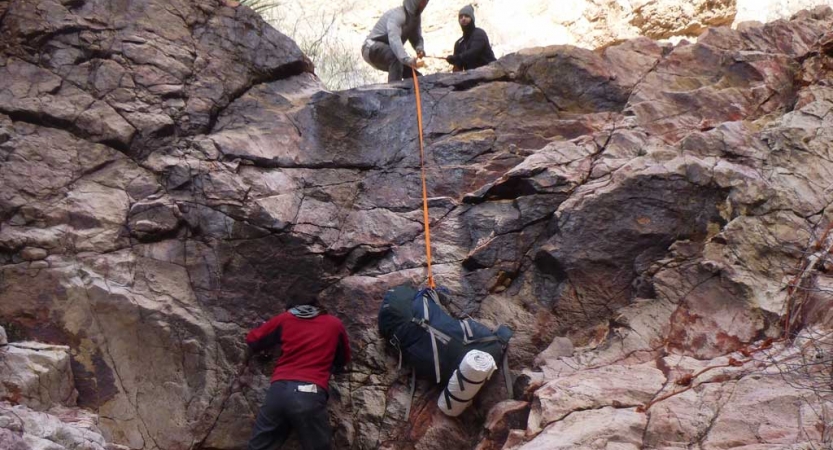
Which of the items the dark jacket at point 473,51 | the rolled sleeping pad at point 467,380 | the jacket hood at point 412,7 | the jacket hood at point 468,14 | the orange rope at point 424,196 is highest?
the jacket hood at point 412,7

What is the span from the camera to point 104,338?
696 cm

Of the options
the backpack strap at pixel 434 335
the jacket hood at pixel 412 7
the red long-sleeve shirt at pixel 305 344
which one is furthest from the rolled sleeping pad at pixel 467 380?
the jacket hood at pixel 412 7

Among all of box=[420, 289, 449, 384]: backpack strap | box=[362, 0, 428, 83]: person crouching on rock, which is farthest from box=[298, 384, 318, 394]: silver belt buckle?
box=[362, 0, 428, 83]: person crouching on rock

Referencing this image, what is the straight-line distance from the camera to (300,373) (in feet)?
21.7

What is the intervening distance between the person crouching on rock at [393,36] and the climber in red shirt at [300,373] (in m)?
3.22

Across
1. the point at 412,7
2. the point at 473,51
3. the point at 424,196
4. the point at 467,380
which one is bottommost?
the point at 467,380

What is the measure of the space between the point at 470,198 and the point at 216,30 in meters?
3.05

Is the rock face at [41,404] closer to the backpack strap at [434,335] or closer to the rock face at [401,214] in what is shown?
the rock face at [401,214]

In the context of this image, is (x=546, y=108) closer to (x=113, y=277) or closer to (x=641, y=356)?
(x=641, y=356)

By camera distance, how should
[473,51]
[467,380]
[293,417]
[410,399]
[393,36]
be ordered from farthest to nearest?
1. [473,51]
2. [393,36]
3. [410,399]
4. [293,417]
5. [467,380]

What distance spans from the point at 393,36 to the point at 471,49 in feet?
2.84

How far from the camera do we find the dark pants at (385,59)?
29.8 feet

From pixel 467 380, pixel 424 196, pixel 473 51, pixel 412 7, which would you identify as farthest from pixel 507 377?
pixel 412 7

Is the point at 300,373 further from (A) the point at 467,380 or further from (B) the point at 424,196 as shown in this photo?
(B) the point at 424,196
